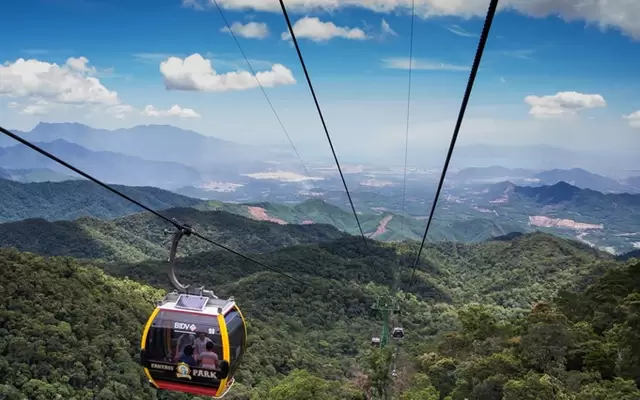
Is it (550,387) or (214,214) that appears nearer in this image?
(550,387)

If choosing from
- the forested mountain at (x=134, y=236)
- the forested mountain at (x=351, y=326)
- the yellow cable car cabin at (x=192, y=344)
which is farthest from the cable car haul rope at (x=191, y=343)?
the forested mountain at (x=134, y=236)

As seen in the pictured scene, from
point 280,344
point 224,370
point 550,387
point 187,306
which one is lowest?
point 280,344

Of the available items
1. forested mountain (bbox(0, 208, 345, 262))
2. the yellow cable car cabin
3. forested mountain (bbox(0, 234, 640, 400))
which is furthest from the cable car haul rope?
forested mountain (bbox(0, 208, 345, 262))

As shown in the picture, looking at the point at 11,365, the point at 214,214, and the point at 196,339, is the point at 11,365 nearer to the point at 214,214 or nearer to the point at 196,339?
the point at 196,339

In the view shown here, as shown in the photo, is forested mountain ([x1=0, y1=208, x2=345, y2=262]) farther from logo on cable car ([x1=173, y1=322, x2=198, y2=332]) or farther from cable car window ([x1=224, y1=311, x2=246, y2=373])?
logo on cable car ([x1=173, y1=322, x2=198, y2=332])

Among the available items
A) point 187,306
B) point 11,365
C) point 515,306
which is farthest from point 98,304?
point 515,306

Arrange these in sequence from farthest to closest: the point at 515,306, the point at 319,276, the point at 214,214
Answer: the point at 214,214 → the point at 319,276 → the point at 515,306
